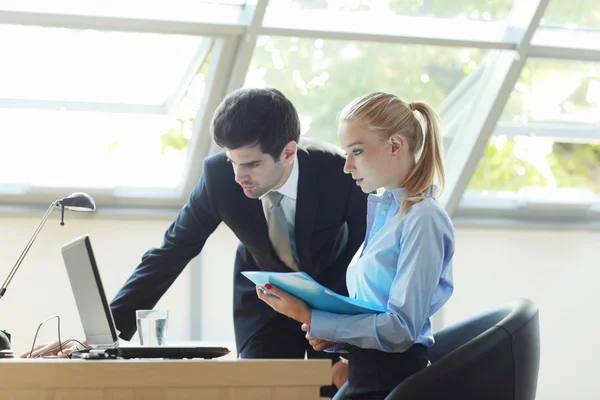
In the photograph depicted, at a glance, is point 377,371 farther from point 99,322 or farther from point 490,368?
point 99,322

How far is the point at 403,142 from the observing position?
2.12m

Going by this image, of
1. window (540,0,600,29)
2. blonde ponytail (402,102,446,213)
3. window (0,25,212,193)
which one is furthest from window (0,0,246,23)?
blonde ponytail (402,102,446,213)

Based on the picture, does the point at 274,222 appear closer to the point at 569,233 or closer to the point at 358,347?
the point at 358,347

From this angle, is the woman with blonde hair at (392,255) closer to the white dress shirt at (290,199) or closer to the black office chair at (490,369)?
the black office chair at (490,369)

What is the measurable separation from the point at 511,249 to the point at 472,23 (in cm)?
130

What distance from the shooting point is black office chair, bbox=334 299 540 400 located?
6.48ft

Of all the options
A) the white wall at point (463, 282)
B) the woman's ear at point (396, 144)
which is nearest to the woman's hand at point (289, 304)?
the woman's ear at point (396, 144)

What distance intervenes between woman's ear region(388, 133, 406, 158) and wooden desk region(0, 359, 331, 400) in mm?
672

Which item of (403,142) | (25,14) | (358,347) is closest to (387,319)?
(358,347)

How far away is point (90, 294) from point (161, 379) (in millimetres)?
513

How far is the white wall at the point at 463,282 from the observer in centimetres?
A: 404

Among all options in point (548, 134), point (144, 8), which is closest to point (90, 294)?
point (144, 8)

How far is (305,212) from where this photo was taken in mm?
2641

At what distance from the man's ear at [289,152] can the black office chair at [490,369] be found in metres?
0.77
